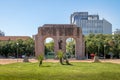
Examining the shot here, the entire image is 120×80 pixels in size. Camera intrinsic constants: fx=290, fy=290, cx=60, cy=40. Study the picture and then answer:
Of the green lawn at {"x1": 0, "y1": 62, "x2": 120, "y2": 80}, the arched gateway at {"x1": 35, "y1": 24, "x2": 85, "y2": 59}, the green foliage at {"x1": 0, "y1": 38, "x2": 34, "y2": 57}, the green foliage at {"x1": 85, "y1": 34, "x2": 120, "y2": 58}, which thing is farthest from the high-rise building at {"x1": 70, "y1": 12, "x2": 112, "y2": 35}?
the green lawn at {"x1": 0, "y1": 62, "x2": 120, "y2": 80}

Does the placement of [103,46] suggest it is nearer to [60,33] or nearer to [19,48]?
[60,33]

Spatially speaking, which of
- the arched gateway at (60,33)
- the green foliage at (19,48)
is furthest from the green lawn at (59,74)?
the green foliage at (19,48)

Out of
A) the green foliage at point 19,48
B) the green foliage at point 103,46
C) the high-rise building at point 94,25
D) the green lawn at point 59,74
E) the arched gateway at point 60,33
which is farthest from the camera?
the high-rise building at point 94,25

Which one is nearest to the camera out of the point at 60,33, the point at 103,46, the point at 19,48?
the point at 60,33

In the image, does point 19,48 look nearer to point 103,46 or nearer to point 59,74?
point 103,46

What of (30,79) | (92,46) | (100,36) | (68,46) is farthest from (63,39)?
(30,79)

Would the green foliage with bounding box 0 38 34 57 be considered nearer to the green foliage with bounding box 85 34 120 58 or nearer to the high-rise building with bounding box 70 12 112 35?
the green foliage with bounding box 85 34 120 58

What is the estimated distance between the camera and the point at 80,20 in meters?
172

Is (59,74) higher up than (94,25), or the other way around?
(94,25)

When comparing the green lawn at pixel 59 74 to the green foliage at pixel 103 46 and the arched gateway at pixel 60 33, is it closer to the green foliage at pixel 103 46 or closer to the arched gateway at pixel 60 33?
the arched gateway at pixel 60 33

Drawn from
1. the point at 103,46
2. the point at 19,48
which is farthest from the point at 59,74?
the point at 19,48

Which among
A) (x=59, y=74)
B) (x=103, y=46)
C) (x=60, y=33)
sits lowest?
(x=59, y=74)

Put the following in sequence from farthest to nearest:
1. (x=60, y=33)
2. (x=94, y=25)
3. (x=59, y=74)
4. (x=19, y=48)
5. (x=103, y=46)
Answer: (x=94, y=25) → (x=19, y=48) → (x=103, y=46) → (x=60, y=33) → (x=59, y=74)

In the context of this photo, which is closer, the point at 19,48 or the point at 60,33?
the point at 60,33
